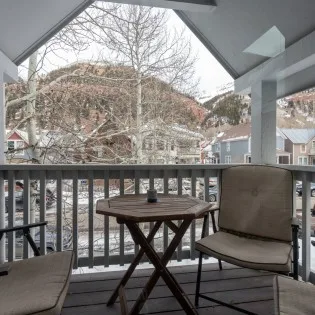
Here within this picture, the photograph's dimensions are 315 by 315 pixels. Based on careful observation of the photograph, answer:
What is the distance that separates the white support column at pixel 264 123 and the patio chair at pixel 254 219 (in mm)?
857

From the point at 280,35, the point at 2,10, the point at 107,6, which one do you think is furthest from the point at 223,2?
the point at 2,10

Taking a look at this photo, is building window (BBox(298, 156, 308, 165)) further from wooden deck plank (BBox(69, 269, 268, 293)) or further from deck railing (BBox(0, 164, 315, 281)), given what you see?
wooden deck plank (BBox(69, 269, 268, 293))

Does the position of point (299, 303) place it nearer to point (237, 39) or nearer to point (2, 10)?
point (237, 39)

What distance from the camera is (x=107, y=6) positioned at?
12.7 ft

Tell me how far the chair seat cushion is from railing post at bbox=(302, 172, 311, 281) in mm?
507

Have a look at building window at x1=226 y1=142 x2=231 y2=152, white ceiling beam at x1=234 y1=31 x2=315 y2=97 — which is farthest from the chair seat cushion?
white ceiling beam at x1=234 y1=31 x2=315 y2=97

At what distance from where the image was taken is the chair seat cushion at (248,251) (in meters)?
1.80

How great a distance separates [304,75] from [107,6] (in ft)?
8.87

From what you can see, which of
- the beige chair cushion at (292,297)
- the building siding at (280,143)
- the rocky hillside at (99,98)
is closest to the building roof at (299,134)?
the building siding at (280,143)

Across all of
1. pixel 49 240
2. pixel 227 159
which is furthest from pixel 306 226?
pixel 49 240

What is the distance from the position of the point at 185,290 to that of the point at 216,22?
9.56 ft

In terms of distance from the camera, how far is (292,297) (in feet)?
4.56

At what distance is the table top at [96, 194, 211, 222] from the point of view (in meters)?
1.73

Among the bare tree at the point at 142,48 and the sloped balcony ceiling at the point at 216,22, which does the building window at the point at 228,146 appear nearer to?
the sloped balcony ceiling at the point at 216,22
